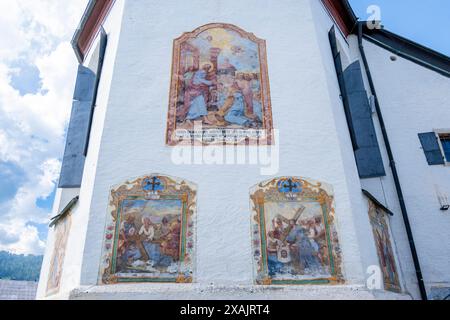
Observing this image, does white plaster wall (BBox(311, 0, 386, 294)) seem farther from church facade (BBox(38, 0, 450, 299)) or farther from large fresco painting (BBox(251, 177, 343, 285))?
large fresco painting (BBox(251, 177, 343, 285))

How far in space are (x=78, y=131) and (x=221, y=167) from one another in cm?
352

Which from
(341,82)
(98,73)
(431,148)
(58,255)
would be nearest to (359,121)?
(341,82)

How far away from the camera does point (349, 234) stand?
6047 millimetres

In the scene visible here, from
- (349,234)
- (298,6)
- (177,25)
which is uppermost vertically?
(298,6)

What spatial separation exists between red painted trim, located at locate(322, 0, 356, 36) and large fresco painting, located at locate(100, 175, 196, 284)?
6344 millimetres

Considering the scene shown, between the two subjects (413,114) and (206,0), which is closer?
(206,0)

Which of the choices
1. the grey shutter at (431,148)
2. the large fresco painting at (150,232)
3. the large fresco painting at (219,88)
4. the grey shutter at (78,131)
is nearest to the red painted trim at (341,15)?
the large fresco painting at (219,88)

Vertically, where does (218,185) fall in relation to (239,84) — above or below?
below

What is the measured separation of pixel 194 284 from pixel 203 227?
86cm

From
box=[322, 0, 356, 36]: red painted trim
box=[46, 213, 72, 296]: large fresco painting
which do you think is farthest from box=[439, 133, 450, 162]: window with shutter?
box=[46, 213, 72, 296]: large fresco painting
